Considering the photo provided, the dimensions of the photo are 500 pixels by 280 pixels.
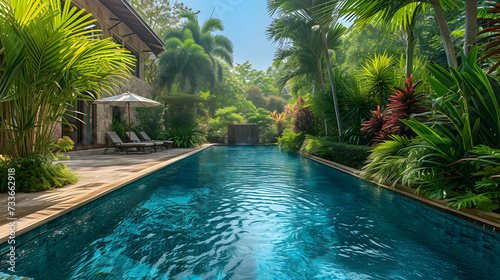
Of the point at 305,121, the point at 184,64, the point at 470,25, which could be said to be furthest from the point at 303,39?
the point at 184,64

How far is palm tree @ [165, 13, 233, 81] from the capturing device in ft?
86.0

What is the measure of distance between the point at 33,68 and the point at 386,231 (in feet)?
18.2

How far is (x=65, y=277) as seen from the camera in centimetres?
217

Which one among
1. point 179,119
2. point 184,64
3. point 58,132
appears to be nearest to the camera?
point 58,132

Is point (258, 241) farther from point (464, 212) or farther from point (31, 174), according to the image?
point (31, 174)

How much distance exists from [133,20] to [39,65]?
39.6 ft

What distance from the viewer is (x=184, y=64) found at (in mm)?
21641

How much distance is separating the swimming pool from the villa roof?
11107 mm

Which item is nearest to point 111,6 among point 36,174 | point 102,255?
point 36,174

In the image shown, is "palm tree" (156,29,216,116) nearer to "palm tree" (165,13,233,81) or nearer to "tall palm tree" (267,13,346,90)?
"palm tree" (165,13,233,81)

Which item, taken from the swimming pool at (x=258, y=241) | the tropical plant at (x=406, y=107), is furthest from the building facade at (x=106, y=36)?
the tropical plant at (x=406, y=107)

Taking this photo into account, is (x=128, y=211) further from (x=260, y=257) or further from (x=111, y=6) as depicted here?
(x=111, y=6)

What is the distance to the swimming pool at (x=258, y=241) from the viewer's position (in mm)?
2347

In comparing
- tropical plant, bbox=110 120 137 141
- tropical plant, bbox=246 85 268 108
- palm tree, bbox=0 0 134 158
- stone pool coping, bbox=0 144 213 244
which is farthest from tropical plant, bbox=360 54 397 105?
tropical plant, bbox=246 85 268 108
